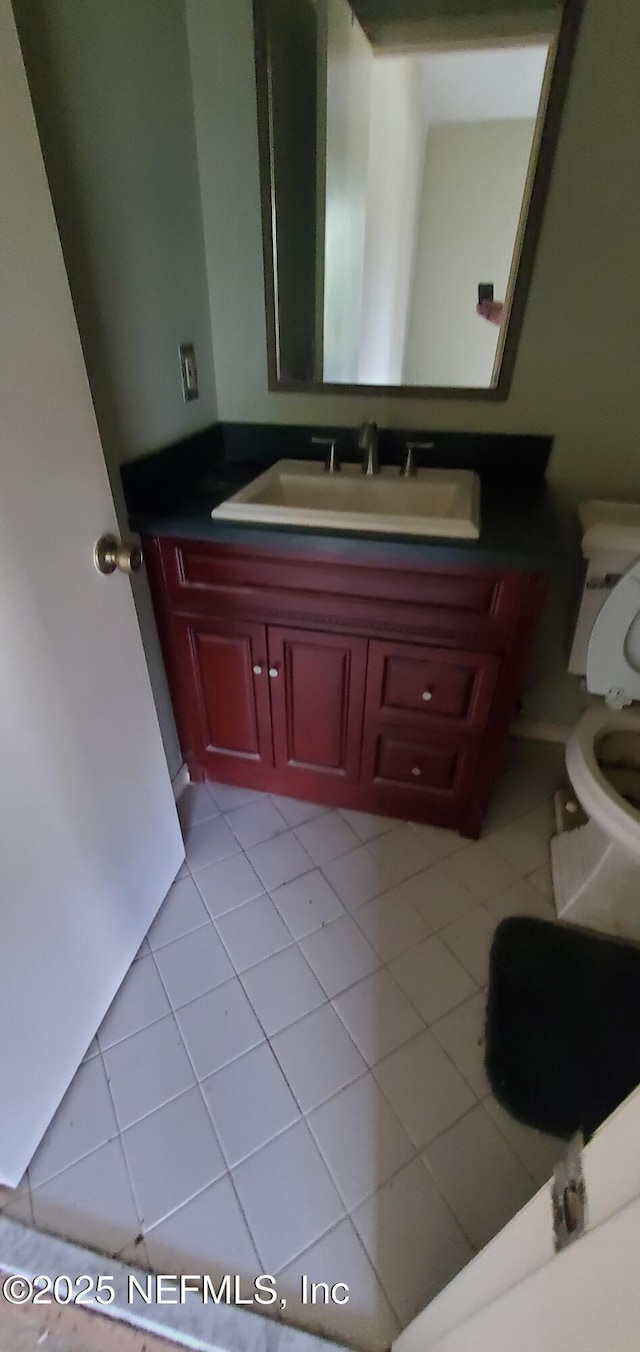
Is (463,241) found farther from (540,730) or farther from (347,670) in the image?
(540,730)

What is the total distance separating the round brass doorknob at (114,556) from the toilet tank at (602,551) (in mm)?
1021

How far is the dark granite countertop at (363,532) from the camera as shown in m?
1.24

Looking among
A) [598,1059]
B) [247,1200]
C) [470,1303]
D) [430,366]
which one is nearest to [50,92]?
[430,366]

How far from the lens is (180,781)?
181 centimetres

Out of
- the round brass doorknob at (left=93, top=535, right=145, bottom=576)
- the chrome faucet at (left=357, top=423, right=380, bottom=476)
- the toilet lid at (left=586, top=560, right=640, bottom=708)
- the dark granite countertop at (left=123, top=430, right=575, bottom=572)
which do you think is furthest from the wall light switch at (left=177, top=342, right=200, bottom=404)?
the toilet lid at (left=586, top=560, right=640, bottom=708)

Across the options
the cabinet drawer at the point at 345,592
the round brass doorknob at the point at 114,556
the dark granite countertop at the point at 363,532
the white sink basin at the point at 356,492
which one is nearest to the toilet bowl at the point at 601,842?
the cabinet drawer at the point at 345,592

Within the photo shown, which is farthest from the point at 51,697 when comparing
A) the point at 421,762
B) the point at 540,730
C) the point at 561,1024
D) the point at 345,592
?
the point at 540,730

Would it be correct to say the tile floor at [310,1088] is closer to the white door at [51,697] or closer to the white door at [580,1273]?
the white door at [51,697]

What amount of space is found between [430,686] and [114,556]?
0.75m

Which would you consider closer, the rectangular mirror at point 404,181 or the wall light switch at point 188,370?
the rectangular mirror at point 404,181

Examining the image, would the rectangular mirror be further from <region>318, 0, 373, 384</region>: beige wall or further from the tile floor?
the tile floor

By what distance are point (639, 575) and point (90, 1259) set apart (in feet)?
5.24

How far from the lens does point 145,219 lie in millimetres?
1284

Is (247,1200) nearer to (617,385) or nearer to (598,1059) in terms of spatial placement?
(598,1059)
